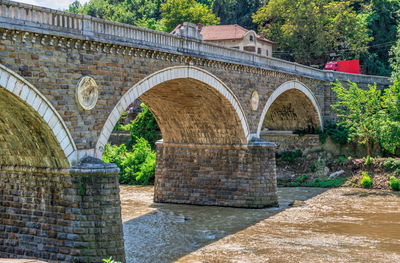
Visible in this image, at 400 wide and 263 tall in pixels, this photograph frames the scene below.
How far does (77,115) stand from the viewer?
706 inches

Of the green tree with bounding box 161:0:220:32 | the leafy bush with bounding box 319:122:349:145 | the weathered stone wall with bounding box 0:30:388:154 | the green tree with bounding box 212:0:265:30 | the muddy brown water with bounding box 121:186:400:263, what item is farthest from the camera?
the green tree with bounding box 212:0:265:30

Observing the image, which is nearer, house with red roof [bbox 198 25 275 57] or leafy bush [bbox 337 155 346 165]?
leafy bush [bbox 337 155 346 165]

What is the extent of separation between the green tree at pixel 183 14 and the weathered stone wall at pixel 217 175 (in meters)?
32.0

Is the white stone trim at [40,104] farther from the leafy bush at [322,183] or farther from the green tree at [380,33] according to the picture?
the green tree at [380,33]

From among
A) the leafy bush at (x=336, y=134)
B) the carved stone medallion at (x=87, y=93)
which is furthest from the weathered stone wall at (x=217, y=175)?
the carved stone medallion at (x=87, y=93)

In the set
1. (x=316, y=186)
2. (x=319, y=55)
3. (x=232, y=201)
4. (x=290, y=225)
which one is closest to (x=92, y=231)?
(x=290, y=225)

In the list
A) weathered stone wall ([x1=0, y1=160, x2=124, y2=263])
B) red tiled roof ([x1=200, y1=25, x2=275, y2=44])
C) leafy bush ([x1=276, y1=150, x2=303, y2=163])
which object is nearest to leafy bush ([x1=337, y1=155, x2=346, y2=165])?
leafy bush ([x1=276, y1=150, x2=303, y2=163])

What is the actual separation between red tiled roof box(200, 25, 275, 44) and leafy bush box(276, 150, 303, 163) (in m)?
16.0

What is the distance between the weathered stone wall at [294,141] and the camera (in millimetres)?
39906

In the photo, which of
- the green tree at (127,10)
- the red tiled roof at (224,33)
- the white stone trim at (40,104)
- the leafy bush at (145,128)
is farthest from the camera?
the green tree at (127,10)

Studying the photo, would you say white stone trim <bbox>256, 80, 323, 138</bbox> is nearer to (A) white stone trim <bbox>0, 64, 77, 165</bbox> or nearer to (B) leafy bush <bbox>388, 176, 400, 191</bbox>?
(B) leafy bush <bbox>388, 176, 400, 191</bbox>

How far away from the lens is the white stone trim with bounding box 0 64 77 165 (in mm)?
15586

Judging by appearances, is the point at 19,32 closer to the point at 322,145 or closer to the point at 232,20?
the point at 322,145

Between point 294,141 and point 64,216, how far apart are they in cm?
2573
